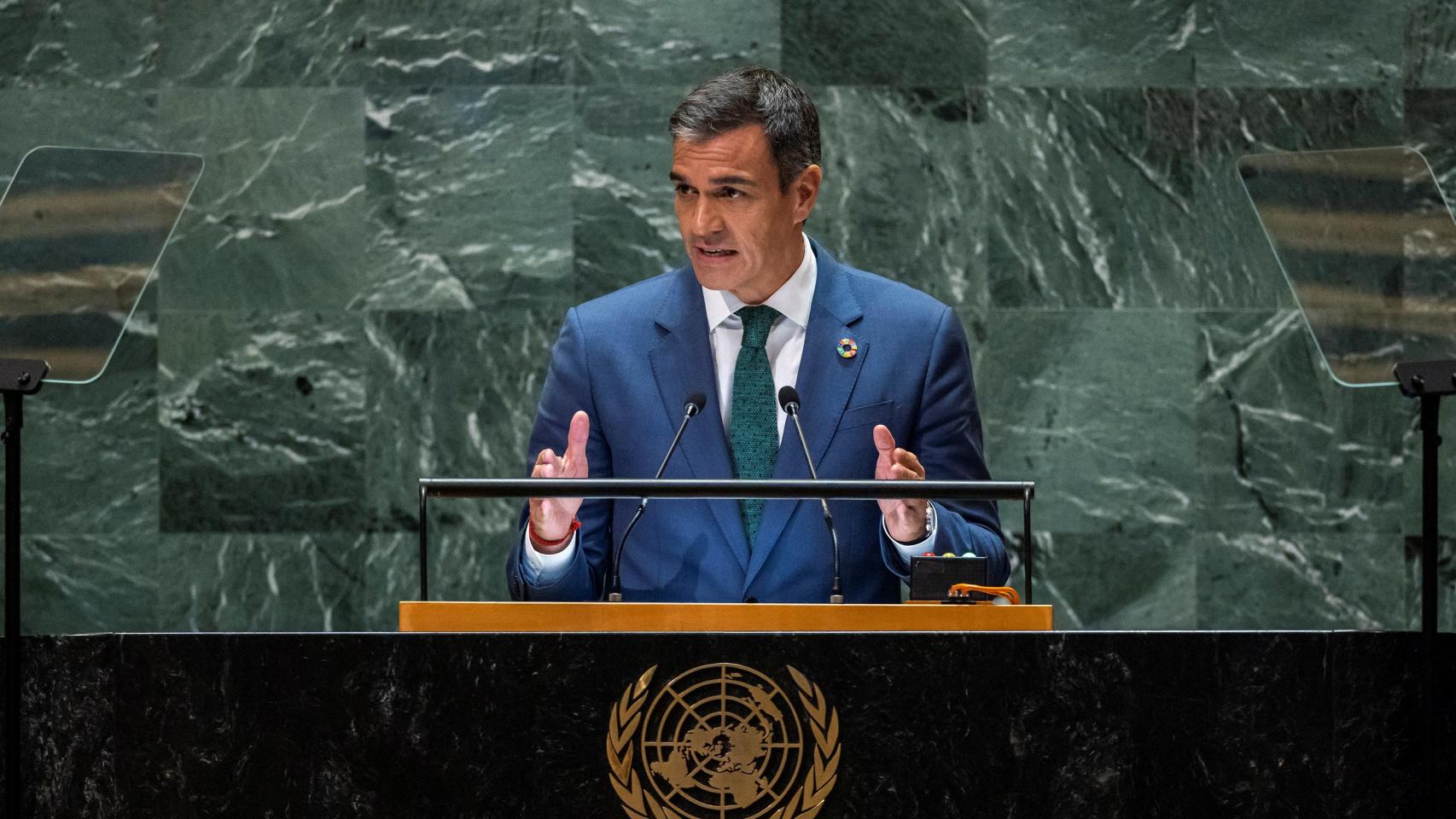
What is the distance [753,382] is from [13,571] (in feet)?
4.94

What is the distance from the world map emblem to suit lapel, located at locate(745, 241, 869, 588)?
0.96 meters

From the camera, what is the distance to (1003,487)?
257cm

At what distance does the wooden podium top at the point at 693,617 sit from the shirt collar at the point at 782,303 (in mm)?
1145

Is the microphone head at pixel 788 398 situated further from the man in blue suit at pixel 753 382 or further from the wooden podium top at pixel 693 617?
the wooden podium top at pixel 693 617

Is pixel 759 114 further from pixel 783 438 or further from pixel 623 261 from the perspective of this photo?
pixel 623 261

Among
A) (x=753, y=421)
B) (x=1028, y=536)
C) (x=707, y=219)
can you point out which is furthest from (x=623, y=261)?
(x=1028, y=536)

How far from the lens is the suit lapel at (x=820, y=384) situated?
126 inches

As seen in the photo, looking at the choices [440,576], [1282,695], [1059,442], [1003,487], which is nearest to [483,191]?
[440,576]

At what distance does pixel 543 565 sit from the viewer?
2980mm

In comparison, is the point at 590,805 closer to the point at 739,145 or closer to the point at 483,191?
the point at 739,145

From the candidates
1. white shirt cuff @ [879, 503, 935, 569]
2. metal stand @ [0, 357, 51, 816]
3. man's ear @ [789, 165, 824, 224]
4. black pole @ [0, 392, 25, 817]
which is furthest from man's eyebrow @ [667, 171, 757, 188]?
black pole @ [0, 392, 25, 817]

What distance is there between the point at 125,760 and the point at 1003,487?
133 cm

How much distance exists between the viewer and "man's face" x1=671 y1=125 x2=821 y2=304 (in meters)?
3.33

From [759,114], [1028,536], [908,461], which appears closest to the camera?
[1028,536]
